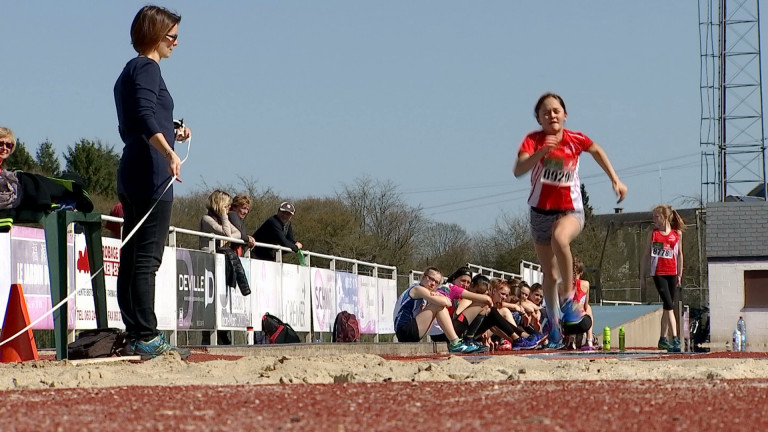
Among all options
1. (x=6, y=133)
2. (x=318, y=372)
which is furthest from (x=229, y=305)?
(x=318, y=372)

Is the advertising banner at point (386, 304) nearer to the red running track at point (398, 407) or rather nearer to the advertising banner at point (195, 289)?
the advertising banner at point (195, 289)

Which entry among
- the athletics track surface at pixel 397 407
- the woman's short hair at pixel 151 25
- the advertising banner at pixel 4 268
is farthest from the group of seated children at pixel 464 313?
the athletics track surface at pixel 397 407

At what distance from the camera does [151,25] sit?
8.19 meters

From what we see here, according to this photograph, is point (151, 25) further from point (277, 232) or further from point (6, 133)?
point (277, 232)

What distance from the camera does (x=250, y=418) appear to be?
4.24 metres

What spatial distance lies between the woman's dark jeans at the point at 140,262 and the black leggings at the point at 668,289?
842 centimetres

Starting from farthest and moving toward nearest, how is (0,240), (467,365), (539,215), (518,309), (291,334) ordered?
(518,309)
(291,334)
(0,240)
(539,215)
(467,365)

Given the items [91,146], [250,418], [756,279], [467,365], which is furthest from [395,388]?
[91,146]

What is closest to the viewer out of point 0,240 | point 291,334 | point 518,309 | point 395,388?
point 395,388

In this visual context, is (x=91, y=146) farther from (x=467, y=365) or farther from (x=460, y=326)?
(x=467, y=365)

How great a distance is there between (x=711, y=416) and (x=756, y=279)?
29.9m

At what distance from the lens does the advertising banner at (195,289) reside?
578 inches

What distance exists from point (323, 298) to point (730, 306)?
51.3ft

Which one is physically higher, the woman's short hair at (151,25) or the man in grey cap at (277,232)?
the woman's short hair at (151,25)
